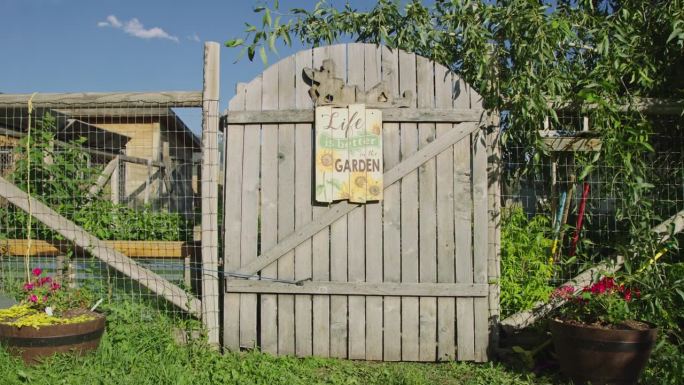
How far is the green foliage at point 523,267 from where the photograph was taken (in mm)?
4379

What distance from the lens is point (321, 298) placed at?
4.30 meters

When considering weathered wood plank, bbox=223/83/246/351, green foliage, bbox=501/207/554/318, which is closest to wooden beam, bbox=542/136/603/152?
green foliage, bbox=501/207/554/318

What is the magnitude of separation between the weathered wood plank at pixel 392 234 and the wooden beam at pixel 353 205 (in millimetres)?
84

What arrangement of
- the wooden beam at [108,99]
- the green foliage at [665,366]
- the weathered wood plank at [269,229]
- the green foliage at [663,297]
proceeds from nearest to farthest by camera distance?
the green foliage at [665,366] → the green foliage at [663,297] → the weathered wood plank at [269,229] → the wooden beam at [108,99]

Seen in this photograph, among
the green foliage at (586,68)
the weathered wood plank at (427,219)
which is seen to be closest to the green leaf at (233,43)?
the green foliage at (586,68)

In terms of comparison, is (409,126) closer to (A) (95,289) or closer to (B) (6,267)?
(A) (95,289)

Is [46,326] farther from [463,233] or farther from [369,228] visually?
[463,233]

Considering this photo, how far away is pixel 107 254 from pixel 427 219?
2760 millimetres

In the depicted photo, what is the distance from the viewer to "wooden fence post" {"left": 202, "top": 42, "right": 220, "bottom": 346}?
437 cm

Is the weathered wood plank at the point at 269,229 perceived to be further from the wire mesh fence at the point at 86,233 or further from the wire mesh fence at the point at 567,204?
Result: the wire mesh fence at the point at 567,204

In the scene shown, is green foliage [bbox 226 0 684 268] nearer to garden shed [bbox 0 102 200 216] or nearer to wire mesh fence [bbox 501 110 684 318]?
wire mesh fence [bbox 501 110 684 318]

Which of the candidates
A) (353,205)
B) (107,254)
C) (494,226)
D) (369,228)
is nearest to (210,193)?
(107,254)

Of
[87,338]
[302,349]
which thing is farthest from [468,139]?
[87,338]

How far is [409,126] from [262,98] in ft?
4.16
